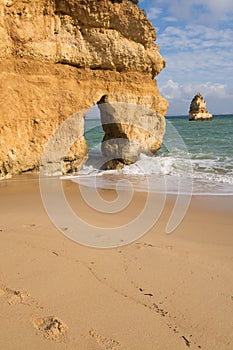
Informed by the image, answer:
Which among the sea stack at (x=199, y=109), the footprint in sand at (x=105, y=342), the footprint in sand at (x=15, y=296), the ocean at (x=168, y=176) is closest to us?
the footprint in sand at (x=105, y=342)

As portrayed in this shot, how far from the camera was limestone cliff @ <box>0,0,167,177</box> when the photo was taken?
7.54 m

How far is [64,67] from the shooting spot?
8594 mm

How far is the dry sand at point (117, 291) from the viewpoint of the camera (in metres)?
1.90

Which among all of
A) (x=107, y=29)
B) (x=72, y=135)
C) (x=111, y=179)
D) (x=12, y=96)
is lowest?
(x=111, y=179)

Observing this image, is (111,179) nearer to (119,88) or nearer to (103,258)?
(119,88)

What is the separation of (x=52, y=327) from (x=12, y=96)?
6.84 meters

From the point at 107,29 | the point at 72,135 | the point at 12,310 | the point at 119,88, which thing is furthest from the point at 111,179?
the point at 12,310

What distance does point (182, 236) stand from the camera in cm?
384

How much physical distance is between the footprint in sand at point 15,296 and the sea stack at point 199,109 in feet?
229

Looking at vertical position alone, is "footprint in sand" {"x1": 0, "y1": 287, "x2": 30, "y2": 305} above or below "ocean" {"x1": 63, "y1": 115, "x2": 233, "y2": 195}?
above

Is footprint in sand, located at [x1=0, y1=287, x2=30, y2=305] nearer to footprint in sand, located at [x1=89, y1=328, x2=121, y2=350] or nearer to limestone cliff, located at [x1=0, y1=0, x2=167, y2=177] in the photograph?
footprint in sand, located at [x1=89, y1=328, x2=121, y2=350]

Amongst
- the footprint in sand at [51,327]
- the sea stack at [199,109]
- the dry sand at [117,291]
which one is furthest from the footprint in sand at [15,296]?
the sea stack at [199,109]

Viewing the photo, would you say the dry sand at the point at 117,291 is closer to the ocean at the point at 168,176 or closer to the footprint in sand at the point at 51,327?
the footprint in sand at the point at 51,327

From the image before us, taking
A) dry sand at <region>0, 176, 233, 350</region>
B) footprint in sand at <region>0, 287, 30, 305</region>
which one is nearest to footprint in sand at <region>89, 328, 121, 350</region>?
dry sand at <region>0, 176, 233, 350</region>
